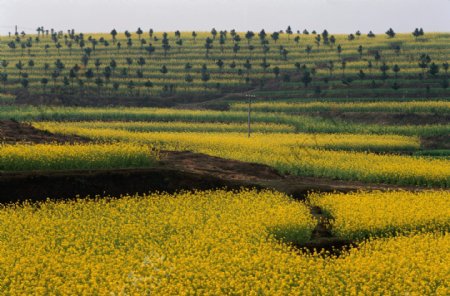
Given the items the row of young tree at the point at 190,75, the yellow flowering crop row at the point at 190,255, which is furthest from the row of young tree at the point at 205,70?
the yellow flowering crop row at the point at 190,255

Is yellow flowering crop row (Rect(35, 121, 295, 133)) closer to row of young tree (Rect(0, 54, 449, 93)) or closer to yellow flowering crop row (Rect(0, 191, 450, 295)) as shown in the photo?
row of young tree (Rect(0, 54, 449, 93))

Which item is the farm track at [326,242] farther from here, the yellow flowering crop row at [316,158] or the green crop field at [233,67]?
the green crop field at [233,67]

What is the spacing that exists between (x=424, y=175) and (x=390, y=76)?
2700 inches

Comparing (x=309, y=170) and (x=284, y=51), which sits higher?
(x=284, y=51)

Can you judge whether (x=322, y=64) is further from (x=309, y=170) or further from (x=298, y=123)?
(x=309, y=170)

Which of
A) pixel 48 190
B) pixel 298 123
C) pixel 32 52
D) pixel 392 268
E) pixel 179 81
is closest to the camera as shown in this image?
pixel 392 268

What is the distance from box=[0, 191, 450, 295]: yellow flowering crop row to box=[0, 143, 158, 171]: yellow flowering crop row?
153 inches

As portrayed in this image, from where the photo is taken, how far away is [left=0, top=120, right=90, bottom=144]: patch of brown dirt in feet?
127

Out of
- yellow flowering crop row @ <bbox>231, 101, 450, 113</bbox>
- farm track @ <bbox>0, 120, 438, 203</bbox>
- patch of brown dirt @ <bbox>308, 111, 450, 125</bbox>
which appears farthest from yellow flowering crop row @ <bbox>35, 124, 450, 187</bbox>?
yellow flowering crop row @ <bbox>231, 101, 450, 113</bbox>

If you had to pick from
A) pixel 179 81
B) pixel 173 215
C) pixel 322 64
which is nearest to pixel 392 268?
pixel 173 215

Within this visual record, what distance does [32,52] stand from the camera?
147 m

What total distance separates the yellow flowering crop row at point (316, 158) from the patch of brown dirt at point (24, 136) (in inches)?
336

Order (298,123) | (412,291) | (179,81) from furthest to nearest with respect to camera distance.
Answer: (179,81), (298,123), (412,291)

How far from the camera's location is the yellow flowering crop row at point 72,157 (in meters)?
31.5
